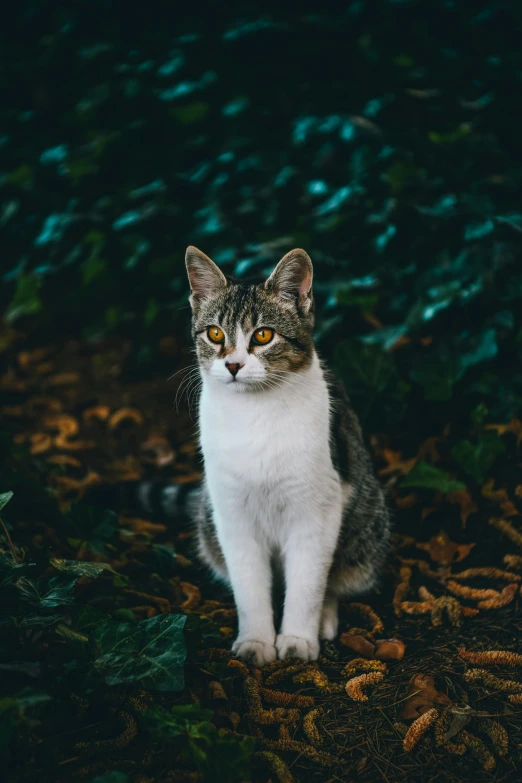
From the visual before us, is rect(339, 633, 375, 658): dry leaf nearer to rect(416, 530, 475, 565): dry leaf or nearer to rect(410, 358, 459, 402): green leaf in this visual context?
rect(416, 530, 475, 565): dry leaf

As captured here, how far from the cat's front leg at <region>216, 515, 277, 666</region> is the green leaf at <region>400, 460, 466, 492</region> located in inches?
34.8

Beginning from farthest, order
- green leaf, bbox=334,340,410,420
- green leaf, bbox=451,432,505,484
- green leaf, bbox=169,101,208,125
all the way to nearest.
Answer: green leaf, bbox=169,101,208,125
green leaf, bbox=334,340,410,420
green leaf, bbox=451,432,505,484

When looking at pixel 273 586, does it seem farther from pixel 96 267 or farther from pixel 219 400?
pixel 96 267

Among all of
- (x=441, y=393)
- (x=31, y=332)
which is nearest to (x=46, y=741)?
(x=441, y=393)

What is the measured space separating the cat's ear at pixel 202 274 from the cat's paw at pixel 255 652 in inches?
54.6

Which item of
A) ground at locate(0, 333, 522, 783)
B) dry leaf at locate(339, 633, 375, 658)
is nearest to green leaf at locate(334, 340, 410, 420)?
ground at locate(0, 333, 522, 783)

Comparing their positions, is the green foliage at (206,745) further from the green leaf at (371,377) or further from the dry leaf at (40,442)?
the dry leaf at (40,442)

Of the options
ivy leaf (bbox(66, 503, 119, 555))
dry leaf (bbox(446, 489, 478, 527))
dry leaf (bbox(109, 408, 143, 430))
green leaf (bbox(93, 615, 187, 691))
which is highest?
green leaf (bbox(93, 615, 187, 691))

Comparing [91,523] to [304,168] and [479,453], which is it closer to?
[479,453]

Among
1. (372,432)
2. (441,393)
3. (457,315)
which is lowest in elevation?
(372,432)

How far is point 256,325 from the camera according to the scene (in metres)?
2.65

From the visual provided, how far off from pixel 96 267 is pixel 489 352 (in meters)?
2.62

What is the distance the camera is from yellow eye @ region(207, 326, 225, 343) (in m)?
2.70

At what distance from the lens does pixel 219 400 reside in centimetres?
270
